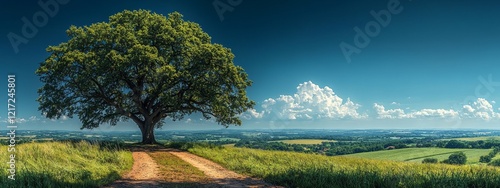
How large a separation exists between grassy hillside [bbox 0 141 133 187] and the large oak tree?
39.5ft

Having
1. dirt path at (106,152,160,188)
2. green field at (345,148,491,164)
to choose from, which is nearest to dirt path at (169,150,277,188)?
dirt path at (106,152,160,188)

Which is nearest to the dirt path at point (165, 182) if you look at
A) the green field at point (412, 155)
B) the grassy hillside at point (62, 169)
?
the grassy hillside at point (62, 169)

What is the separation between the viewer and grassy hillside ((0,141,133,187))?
11938 millimetres

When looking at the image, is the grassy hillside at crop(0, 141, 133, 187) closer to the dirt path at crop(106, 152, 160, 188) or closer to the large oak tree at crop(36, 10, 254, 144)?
the dirt path at crop(106, 152, 160, 188)

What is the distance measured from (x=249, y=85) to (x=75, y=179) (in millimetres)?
24346

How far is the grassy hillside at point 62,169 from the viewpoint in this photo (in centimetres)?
1194

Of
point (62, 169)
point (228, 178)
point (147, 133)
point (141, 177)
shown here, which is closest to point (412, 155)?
point (147, 133)

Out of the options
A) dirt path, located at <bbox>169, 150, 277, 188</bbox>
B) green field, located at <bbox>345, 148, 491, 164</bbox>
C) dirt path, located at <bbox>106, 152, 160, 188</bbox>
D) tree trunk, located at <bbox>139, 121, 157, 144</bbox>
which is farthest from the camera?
green field, located at <bbox>345, 148, 491, 164</bbox>

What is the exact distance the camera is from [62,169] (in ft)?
47.9

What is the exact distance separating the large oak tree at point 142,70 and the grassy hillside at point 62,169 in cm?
1204

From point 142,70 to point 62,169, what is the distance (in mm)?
18901

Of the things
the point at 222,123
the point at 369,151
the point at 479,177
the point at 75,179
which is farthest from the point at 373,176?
the point at 369,151

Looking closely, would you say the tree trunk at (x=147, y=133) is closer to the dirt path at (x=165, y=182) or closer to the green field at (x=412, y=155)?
the dirt path at (x=165, y=182)

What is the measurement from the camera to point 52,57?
33.0 m
